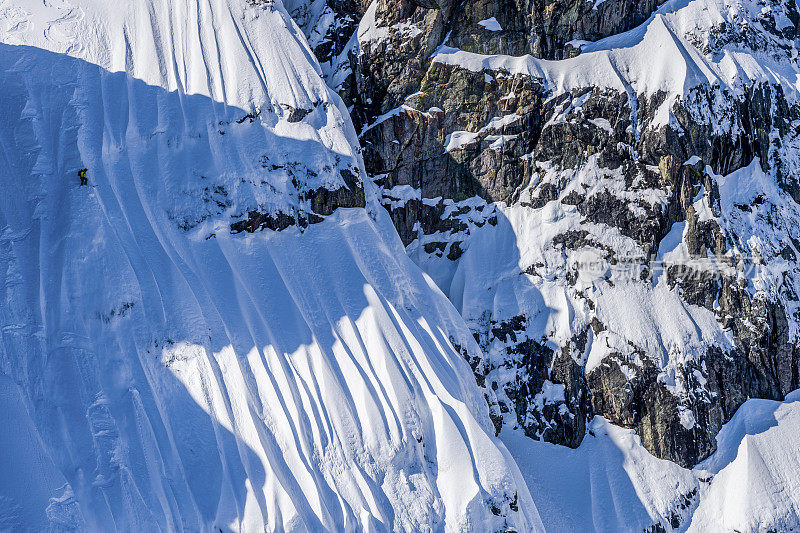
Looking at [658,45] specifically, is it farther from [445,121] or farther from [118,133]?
[118,133]

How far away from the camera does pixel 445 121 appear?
3388 centimetres

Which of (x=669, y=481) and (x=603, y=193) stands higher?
(x=603, y=193)

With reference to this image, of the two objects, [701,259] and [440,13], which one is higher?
[440,13]

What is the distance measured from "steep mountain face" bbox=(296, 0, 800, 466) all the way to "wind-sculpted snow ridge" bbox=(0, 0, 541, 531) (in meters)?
3.14

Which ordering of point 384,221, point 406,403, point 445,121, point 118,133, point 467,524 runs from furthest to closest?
point 445,121 → point 384,221 → point 118,133 → point 406,403 → point 467,524

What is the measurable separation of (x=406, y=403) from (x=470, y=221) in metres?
10.5

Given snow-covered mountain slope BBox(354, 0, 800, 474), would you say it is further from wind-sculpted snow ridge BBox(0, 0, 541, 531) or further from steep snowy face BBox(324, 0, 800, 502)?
wind-sculpted snow ridge BBox(0, 0, 541, 531)

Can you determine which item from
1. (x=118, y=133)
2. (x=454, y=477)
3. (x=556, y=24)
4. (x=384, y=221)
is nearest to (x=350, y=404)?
(x=454, y=477)

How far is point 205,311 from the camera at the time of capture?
26.4 metres

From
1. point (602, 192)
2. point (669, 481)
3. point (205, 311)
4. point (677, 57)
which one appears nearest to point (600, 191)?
point (602, 192)

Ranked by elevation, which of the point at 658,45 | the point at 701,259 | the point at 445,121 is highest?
the point at 658,45

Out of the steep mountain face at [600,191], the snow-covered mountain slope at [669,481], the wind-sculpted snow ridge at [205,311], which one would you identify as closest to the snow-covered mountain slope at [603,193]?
the steep mountain face at [600,191]

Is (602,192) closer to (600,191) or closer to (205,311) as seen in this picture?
(600,191)

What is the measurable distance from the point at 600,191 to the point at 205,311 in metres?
17.7
